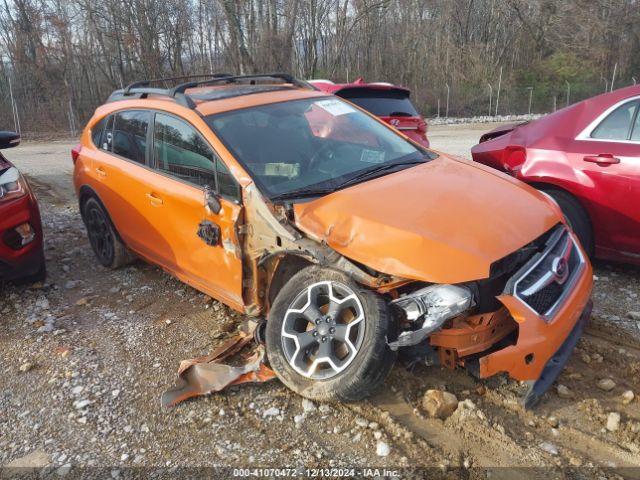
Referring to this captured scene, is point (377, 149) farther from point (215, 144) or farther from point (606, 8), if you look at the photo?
point (606, 8)

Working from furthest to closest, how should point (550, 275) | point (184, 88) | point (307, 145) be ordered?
1. point (184, 88)
2. point (307, 145)
3. point (550, 275)

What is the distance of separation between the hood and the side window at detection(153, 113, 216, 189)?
84 centimetres

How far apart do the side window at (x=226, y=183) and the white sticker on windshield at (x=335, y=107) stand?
1208 mm

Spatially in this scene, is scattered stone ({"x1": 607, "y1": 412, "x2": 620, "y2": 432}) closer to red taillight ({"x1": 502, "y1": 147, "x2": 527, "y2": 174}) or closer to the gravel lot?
the gravel lot

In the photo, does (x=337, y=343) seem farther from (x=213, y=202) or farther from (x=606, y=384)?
(x=606, y=384)

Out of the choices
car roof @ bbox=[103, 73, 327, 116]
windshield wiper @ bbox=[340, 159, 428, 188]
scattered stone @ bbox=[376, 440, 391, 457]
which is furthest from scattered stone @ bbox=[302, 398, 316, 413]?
car roof @ bbox=[103, 73, 327, 116]

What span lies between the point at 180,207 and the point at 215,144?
→ 22.7 inches

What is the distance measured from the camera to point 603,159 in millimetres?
4395

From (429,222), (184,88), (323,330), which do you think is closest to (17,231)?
(184,88)

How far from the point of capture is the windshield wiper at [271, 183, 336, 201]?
3.40 meters

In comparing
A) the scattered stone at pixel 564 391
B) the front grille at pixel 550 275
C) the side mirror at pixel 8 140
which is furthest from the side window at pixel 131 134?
the scattered stone at pixel 564 391

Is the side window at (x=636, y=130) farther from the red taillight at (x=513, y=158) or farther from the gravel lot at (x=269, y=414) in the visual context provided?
the gravel lot at (x=269, y=414)

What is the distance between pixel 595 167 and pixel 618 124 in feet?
1.36

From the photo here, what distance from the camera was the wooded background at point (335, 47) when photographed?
2491cm
